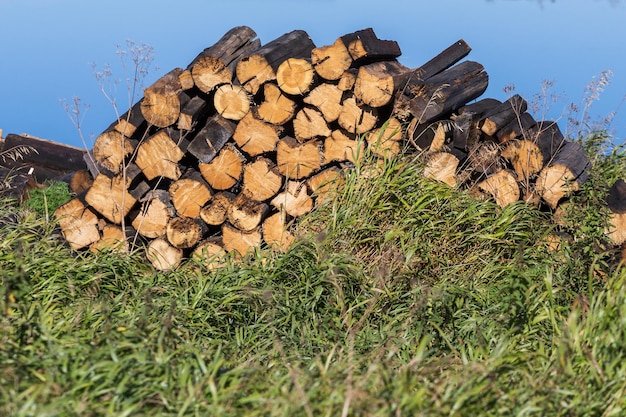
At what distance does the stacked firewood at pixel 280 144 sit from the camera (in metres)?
7.02

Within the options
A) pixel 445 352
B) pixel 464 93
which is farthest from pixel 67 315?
pixel 464 93

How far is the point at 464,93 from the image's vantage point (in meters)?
7.38

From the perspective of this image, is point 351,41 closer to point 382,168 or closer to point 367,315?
point 382,168

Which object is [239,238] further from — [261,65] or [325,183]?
[261,65]

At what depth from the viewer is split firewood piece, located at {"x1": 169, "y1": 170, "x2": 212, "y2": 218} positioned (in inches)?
293

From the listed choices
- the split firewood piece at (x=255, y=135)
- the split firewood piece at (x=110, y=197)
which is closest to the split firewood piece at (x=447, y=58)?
the split firewood piece at (x=255, y=135)

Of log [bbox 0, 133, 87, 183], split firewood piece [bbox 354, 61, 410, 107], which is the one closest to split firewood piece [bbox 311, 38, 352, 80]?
split firewood piece [bbox 354, 61, 410, 107]

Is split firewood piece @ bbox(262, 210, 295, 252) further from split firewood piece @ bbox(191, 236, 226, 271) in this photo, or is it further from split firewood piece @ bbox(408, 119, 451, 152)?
split firewood piece @ bbox(408, 119, 451, 152)

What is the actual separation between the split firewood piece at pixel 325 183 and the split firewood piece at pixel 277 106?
22.9 inches

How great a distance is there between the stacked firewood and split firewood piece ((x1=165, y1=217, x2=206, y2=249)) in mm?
10

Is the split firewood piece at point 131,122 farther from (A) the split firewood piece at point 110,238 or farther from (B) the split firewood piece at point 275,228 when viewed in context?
(B) the split firewood piece at point 275,228

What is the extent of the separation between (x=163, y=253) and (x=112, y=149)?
42.5 inches

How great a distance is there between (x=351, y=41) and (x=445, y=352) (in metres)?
3.00

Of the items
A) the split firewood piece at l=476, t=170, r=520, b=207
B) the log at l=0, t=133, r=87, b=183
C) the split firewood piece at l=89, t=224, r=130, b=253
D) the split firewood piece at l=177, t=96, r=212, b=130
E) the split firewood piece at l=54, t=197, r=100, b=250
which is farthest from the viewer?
the log at l=0, t=133, r=87, b=183
